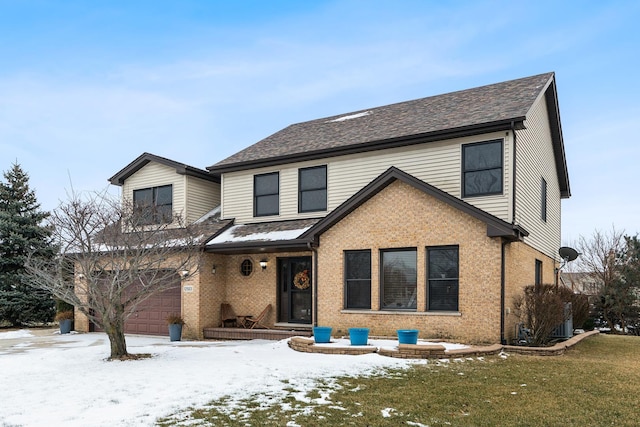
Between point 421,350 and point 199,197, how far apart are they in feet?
41.1

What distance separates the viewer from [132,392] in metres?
8.43

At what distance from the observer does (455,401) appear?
308 inches

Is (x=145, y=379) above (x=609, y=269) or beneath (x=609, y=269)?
beneath

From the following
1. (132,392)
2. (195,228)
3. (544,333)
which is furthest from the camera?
(195,228)

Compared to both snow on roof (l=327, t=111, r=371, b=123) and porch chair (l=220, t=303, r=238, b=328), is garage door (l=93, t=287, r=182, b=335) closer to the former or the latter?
porch chair (l=220, t=303, r=238, b=328)

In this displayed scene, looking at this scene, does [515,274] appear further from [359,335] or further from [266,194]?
[266,194]

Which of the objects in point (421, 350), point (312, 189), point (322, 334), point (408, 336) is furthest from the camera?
point (312, 189)

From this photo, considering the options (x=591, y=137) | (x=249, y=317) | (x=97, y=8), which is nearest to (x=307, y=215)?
(x=249, y=317)

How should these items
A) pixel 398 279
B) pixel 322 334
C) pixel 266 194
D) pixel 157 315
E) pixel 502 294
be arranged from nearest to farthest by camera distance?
pixel 502 294 → pixel 322 334 → pixel 398 279 → pixel 157 315 → pixel 266 194

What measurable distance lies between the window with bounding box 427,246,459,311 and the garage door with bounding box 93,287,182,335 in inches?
357

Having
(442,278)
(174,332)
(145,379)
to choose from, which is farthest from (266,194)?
(145,379)

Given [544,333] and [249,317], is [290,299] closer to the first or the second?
[249,317]

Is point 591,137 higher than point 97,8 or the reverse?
the reverse

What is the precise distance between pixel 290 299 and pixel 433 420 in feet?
37.6
